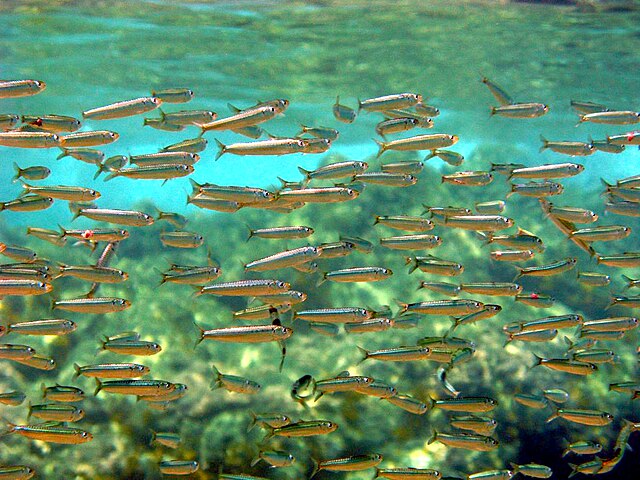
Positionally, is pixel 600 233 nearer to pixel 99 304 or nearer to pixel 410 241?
pixel 410 241

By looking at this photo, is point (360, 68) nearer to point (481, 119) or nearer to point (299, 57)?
point (299, 57)

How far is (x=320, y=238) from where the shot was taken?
1168 cm

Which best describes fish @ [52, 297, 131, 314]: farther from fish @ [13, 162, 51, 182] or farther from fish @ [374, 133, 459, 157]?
fish @ [374, 133, 459, 157]

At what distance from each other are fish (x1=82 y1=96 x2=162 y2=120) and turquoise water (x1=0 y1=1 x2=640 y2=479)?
4.07 metres

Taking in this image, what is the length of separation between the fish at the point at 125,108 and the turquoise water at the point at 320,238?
4067 millimetres

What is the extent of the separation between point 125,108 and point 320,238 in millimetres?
6713

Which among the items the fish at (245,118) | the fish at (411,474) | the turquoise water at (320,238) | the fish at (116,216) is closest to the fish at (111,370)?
the fish at (116,216)

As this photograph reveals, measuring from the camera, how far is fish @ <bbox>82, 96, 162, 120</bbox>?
5371 millimetres

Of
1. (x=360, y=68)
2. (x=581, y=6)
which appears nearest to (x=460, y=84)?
(x=360, y=68)

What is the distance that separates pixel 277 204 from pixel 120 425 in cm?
399

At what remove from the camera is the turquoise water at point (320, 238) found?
7336 millimetres

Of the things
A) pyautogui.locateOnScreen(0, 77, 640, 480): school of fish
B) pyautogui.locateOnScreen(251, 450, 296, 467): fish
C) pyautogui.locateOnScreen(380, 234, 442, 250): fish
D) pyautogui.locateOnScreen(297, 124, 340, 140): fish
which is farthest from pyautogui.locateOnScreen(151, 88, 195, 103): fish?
pyautogui.locateOnScreen(251, 450, 296, 467): fish

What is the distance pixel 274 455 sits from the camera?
582 cm

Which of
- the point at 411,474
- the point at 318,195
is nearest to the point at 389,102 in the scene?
the point at 318,195
